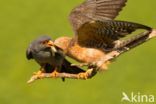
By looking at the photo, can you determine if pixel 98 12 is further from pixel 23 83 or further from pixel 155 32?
→ pixel 23 83

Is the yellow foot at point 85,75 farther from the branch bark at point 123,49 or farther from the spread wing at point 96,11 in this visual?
the spread wing at point 96,11

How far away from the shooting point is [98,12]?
11.2m

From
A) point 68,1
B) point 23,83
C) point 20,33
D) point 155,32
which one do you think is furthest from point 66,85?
point 155,32

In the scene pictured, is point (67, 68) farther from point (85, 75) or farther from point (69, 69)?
point (85, 75)

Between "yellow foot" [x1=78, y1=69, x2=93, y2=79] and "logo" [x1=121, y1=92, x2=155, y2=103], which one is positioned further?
"logo" [x1=121, y1=92, x2=155, y2=103]

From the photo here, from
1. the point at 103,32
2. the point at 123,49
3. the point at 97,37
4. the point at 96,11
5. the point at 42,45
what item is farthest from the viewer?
the point at 96,11

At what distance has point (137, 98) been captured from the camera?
1462 cm

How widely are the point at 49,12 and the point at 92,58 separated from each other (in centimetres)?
811

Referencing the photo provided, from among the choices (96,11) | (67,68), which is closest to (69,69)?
(67,68)

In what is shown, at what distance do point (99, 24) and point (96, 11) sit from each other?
108 centimetres

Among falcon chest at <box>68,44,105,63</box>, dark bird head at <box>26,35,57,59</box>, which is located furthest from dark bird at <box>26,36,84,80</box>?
falcon chest at <box>68,44,105,63</box>

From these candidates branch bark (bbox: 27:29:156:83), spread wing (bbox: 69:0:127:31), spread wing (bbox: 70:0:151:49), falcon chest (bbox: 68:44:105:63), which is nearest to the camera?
branch bark (bbox: 27:29:156:83)

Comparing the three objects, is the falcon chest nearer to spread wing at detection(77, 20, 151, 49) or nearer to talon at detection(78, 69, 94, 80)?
spread wing at detection(77, 20, 151, 49)

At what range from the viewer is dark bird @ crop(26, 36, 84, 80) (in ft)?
33.2
